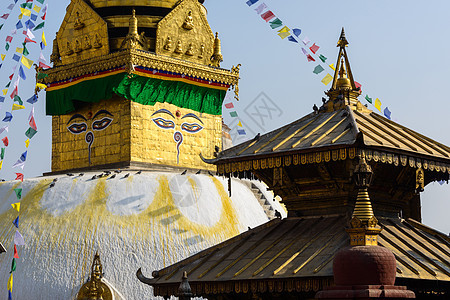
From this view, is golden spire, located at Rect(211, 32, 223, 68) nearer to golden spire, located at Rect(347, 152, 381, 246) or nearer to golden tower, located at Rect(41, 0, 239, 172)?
golden tower, located at Rect(41, 0, 239, 172)

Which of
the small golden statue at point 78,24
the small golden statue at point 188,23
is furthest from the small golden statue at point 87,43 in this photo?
the small golden statue at point 188,23

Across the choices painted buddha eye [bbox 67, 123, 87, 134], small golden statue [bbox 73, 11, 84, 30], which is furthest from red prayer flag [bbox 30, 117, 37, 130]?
small golden statue [bbox 73, 11, 84, 30]

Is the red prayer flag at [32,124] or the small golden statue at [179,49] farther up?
the small golden statue at [179,49]

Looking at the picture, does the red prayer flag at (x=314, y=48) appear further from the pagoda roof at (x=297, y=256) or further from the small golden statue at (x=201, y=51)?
the small golden statue at (x=201, y=51)

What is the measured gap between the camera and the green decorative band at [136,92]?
2500cm

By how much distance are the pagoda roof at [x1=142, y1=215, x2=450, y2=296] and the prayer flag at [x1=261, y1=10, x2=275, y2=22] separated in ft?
19.2

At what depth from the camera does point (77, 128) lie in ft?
86.9

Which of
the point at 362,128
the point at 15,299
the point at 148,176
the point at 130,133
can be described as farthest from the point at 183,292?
the point at 130,133

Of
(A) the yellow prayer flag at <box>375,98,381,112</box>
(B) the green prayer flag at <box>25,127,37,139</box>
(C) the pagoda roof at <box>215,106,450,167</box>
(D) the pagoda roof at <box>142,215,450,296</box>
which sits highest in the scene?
(B) the green prayer flag at <box>25,127,37,139</box>

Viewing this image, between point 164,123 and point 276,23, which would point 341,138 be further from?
point 164,123

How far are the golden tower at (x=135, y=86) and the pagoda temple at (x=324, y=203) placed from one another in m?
12.9

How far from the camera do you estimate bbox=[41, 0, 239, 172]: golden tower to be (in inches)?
989

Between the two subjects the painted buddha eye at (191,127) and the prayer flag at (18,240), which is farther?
the painted buddha eye at (191,127)

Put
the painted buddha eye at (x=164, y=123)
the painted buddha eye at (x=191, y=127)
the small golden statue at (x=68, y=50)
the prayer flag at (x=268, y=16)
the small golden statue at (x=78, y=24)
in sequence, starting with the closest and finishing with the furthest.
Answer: the prayer flag at (x=268, y=16) → the painted buddha eye at (x=164, y=123) → the painted buddha eye at (x=191, y=127) → the small golden statue at (x=78, y=24) → the small golden statue at (x=68, y=50)
